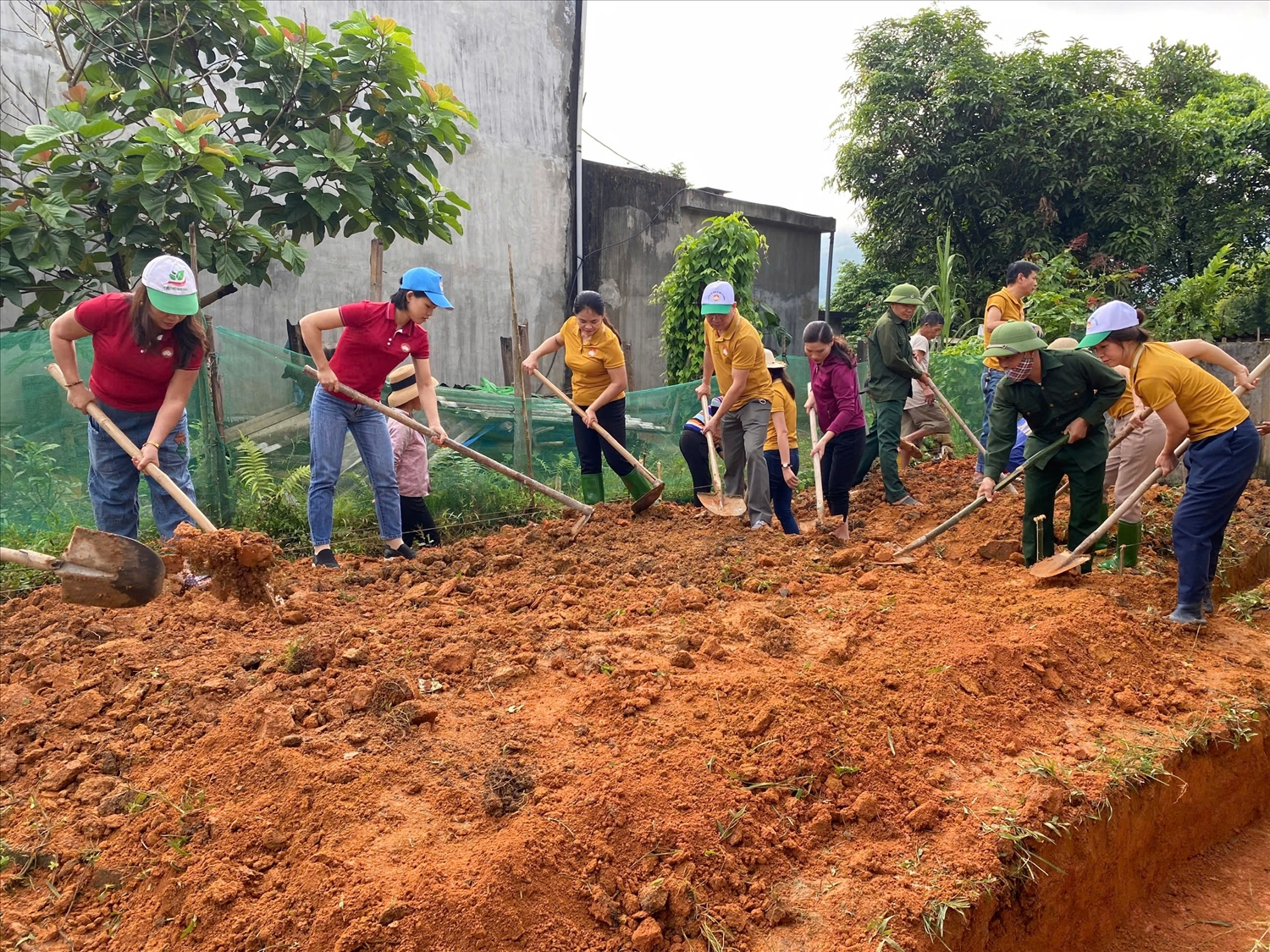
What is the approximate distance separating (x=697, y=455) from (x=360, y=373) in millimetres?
2900

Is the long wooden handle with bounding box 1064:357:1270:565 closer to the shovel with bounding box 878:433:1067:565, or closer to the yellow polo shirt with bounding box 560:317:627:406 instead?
the shovel with bounding box 878:433:1067:565

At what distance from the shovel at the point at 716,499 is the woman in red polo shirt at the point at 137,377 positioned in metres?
3.33

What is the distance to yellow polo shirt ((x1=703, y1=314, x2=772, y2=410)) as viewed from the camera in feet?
18.6

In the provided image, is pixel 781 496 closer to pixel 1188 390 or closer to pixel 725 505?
pixel 725 505

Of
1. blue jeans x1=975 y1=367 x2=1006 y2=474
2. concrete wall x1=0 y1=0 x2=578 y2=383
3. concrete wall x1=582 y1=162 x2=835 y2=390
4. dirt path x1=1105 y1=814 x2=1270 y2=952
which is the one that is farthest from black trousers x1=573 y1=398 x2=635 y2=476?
concrete wall x1=582 y1=162 x2=835 y2=390

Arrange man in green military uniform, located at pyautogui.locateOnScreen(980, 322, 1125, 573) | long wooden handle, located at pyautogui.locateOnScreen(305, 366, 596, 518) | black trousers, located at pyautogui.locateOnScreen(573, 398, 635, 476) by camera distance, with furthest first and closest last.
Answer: black trousers, located at pyautogui.locateOnScreen(573, 398, 635, 476) → long wooden handle, located at pyautogui.locateOnScreen(305, 366, 596, 518) → man in green military uniform, located at pyautogui.locateOnScreen(980, 322, 1125, 573)

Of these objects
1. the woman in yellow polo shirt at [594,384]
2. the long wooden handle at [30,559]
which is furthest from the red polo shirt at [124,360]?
the woman in yellow polo shirt at [594,384]

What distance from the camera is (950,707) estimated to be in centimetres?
318

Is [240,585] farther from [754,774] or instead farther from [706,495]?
[706,495]

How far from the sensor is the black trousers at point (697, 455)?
270 inches

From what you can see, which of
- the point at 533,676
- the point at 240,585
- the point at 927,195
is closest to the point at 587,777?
the point at 533,676

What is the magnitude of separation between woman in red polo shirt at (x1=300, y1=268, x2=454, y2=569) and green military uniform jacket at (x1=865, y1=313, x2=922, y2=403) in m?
3.55

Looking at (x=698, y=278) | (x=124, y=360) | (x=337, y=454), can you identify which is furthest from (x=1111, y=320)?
(x=698, y=278)

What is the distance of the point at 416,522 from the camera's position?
5.64 m
